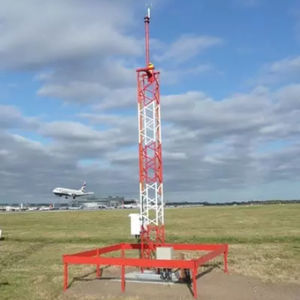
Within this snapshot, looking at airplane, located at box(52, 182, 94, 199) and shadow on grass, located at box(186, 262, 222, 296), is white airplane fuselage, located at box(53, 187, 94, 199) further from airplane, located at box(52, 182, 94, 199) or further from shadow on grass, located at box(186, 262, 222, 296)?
shadow on grass, located at box(186, 262, 222, 296)

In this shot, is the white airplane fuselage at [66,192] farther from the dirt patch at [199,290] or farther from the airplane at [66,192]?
the dirt patch at [199,290]

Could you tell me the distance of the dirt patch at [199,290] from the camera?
13.2 m

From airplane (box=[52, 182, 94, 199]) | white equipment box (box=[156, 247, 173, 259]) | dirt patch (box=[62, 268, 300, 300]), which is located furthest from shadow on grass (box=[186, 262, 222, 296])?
airplane (box=[52, 182, 94, 199])

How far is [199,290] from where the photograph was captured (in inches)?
548

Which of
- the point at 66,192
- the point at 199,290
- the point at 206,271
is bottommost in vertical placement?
the point at 199,290

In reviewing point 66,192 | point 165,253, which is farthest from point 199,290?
point 66,192

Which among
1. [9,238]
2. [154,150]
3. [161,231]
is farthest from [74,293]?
[9,238]

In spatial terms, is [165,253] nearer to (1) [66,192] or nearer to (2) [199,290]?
(2) [199,290]

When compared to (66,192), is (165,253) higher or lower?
lower

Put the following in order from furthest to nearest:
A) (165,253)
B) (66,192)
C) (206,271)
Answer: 1. (66,192)
2. (206,271)
3. (165,253)

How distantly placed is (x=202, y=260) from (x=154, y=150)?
578 cm

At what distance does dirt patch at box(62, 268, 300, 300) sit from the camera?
1319cm

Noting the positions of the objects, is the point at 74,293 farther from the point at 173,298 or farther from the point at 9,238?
the point at 9,238

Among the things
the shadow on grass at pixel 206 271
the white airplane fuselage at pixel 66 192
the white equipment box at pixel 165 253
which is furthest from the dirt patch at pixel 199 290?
the white airplane fuselage at pixel 66 192
